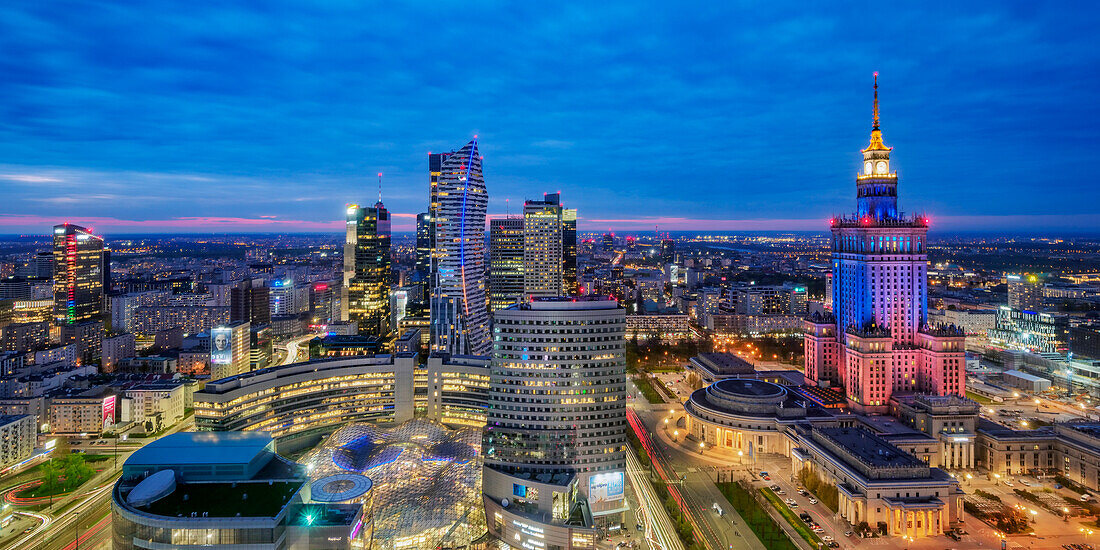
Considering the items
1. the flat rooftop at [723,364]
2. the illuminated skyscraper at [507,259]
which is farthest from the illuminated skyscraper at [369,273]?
the flat rooftop at [723,364]

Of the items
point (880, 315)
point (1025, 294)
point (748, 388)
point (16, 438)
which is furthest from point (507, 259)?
point (1025, 294)

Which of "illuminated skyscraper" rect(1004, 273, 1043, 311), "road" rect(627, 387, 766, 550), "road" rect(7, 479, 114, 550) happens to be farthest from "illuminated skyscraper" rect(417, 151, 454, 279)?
"illuminated skyscraper" rect(1004, 273, 1043, 311)

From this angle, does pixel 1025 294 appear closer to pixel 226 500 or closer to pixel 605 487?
pixel 605 487

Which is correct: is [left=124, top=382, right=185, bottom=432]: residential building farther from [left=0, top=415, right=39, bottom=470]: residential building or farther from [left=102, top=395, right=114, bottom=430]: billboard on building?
[left=0, top=415, right=39, bottom=470]: residential building

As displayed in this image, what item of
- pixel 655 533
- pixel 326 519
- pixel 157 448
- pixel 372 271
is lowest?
pixel 655 533

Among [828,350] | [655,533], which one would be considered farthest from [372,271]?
[655,533]

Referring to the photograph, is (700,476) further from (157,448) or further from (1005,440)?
(157,448)
